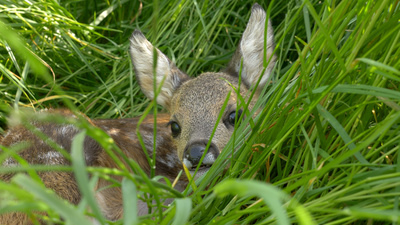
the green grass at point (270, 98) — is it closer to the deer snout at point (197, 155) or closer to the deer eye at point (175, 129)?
the deer snout at point (197, 155)

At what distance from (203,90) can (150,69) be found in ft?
2.26

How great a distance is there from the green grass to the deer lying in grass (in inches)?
9.5

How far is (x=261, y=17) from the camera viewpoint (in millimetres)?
3820

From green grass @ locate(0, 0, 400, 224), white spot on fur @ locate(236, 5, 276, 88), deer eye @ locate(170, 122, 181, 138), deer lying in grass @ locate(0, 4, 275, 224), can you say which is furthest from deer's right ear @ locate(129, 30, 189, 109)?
white spot on fur @ locate(236, 5, 276, 88)

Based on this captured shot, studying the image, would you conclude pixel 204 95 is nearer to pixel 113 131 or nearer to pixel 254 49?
pixel 254 49

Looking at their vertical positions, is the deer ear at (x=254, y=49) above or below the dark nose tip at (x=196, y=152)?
above

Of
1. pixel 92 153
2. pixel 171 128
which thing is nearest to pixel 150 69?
pixel 171 128

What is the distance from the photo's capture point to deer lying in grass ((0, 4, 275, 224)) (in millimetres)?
3176

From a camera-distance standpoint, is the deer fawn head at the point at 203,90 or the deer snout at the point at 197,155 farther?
the deer fawn head at the point at 203,90

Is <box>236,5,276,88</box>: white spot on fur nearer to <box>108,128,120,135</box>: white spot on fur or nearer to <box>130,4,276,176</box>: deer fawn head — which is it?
<box>130,4,276,176</box>: deer fawn head

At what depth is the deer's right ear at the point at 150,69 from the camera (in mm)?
4113

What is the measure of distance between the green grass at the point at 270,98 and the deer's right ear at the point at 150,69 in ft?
0.74

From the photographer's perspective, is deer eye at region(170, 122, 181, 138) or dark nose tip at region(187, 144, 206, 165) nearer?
dark nose tip at region(187, 144, 206, 165)

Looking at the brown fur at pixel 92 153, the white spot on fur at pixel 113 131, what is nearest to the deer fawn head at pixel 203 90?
the brown fur at pixel 92 153
